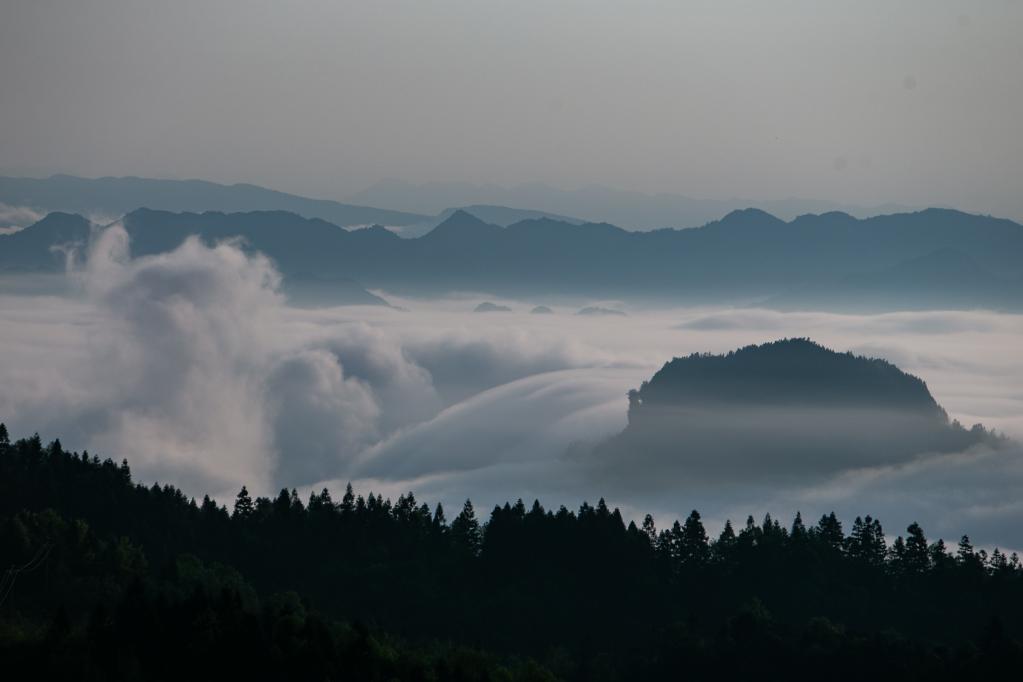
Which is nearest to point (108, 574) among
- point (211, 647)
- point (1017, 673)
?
point (211, 647)

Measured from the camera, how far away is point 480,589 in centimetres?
12194

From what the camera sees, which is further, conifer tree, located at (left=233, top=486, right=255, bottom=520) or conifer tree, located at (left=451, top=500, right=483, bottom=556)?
conifer tree, located at (left=233, top=486, right=255, bottom=520)

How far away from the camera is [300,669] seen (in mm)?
82562

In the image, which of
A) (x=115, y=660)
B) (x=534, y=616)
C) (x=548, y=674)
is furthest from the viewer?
(x=534, y=616)

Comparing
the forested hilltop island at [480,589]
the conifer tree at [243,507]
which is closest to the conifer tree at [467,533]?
the forested hilltop island at [480,589]

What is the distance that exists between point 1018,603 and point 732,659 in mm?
32612

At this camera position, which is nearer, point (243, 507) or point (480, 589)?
point (480, 589)

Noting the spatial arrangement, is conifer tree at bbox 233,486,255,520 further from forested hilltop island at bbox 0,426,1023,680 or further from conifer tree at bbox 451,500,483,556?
conifer tree at bbox 451,500,483,556

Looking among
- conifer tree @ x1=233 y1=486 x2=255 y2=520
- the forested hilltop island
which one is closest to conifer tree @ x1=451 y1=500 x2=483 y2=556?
the forested hilltop island

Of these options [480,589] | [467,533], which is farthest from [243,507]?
[480,589]

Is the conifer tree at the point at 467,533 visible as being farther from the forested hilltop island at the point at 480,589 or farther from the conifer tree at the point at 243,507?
the conifer tree at the point at 243,507

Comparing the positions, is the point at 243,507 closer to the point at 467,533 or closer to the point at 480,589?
the point at 467,533

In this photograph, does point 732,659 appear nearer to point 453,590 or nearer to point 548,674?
point 548,674

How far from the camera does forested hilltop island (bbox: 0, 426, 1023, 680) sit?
90.2 m
